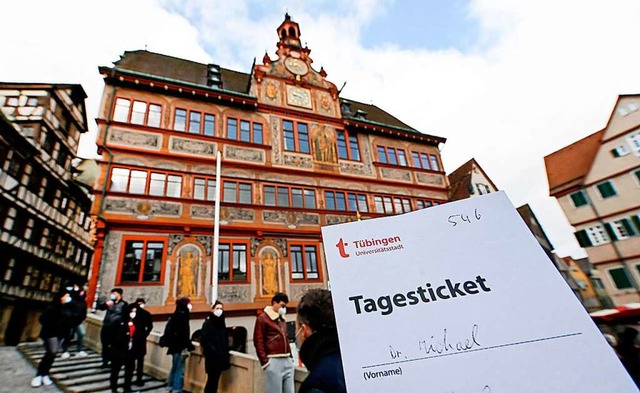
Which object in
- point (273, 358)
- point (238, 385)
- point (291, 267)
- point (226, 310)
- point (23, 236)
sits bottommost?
point (238, 385)

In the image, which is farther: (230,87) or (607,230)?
(607,230)

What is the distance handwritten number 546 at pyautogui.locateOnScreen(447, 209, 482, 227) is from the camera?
1703 mm

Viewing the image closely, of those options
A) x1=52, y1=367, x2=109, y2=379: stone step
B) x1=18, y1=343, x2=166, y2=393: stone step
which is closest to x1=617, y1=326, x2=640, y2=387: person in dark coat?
x1=18, y1=343, x2=166, y2=393: stone step

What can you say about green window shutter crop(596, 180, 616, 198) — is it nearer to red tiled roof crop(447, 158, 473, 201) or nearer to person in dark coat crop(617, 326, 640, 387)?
red tiled roof crop(447, 158, 473, 201)

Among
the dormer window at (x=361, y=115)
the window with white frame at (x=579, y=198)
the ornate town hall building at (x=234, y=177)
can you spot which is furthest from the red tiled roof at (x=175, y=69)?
the window with white frame at (x=579, y=198)

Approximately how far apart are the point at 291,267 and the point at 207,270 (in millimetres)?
3348

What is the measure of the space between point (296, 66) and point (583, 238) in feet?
76.1

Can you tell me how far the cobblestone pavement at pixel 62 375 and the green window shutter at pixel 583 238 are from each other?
27.0m

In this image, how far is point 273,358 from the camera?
177 inches

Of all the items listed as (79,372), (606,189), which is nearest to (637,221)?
(606,189)

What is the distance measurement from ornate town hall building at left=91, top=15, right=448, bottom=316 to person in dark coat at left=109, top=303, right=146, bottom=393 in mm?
4800

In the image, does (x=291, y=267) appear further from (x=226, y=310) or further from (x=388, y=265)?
(x=388, y=265)

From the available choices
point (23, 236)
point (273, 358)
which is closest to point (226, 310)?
point (273, 358)

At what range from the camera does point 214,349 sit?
4988mm
